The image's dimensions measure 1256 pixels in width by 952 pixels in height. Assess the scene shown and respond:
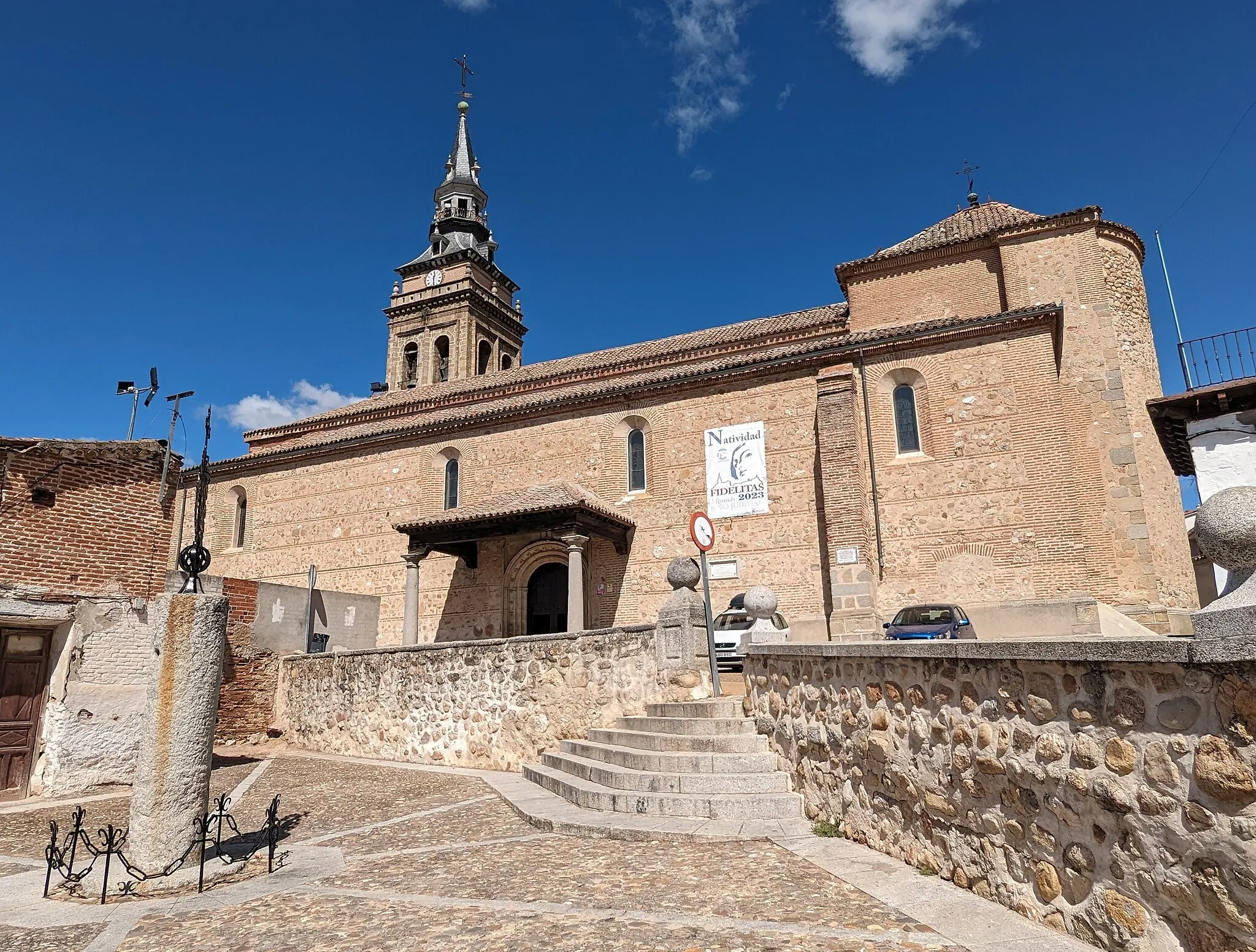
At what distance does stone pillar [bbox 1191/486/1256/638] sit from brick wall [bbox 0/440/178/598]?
11.4 metres

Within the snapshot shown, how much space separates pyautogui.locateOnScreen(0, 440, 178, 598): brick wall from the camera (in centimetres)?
920

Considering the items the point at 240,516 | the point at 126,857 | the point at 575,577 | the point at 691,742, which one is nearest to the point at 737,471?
the point at 575,577

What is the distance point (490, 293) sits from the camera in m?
39.4

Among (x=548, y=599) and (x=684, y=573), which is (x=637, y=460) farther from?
(x=684, y=573)

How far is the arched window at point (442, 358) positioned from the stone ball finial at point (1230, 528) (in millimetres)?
35794

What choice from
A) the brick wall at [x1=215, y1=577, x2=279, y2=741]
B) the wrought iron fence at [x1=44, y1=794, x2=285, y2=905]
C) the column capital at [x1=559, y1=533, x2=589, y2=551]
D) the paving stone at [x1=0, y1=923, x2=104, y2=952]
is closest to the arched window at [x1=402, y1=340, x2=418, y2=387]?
the column capital at [x1=559, y1=533, x2=589, y2=551]

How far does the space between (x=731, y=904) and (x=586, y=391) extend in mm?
15854

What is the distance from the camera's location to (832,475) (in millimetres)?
15836

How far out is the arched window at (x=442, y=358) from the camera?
1463 inches

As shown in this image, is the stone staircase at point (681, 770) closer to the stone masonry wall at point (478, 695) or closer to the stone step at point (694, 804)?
the stone step at point (694, 804)

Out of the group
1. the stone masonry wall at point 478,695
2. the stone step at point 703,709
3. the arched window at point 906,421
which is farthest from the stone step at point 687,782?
the arched window at point 906,421

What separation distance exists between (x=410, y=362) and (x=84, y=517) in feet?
97.1

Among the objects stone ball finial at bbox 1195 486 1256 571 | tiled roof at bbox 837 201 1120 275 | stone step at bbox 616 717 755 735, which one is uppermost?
tiled roof at bbox 837 201 1120 275

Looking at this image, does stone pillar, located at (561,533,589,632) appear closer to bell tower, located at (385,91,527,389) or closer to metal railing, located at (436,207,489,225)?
bell tower, located at (385,91,527,389)
